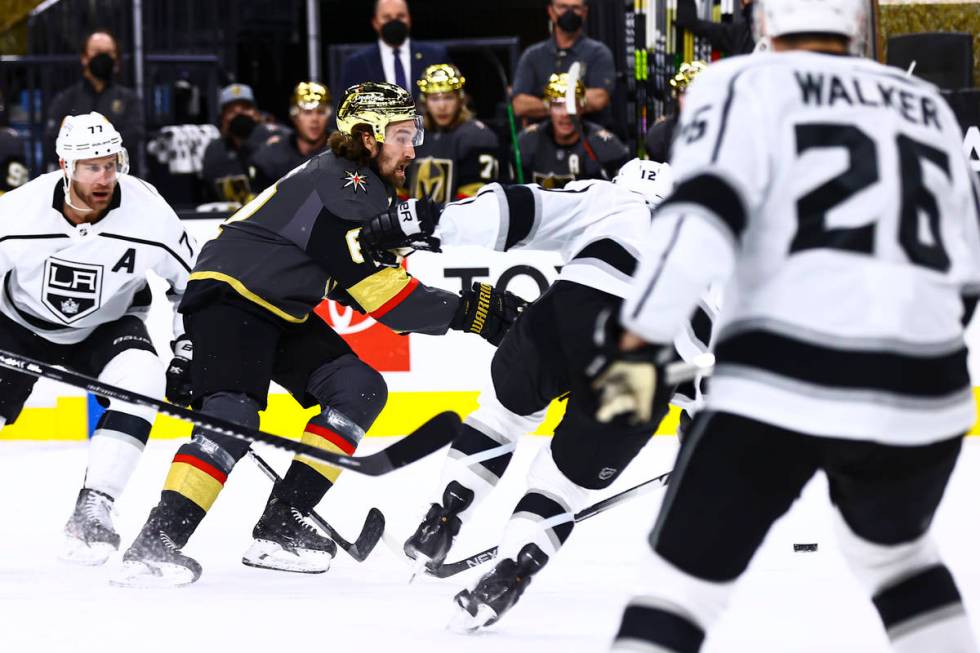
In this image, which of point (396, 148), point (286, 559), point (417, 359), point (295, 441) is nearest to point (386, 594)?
point (286, 559)

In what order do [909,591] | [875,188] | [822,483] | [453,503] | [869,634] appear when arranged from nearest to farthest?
[875,188] → [909,591] → [869,634] → [453,503] → [822,483]

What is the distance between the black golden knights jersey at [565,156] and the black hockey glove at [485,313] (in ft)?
8.50

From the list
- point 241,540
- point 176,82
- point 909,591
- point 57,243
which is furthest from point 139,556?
point 176,82

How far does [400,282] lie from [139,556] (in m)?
A: 0.83

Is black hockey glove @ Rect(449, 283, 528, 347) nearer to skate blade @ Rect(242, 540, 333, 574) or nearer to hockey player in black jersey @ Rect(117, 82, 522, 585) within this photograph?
hockey player in black jersey @ Rect(117, 82, 522, 585)

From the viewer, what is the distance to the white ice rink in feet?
9.59

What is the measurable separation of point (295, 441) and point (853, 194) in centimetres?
155

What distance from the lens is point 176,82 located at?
7.30 m

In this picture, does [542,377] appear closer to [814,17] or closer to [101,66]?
[814,17]

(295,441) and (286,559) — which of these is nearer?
(295,441)

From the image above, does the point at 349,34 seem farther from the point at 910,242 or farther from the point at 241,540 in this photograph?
the point at 910,242

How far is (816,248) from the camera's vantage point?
73.9 inches

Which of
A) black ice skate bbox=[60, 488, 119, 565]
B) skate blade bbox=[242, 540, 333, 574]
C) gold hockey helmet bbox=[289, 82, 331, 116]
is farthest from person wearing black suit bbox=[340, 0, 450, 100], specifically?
skate blade bbox=[242, 540, 333, 574]

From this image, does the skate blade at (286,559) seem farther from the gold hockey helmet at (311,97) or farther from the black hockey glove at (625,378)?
the gold hockey helmet at (311,97)
